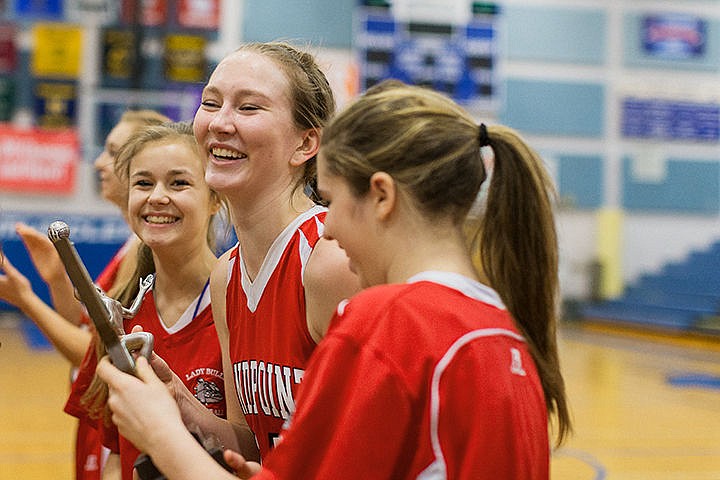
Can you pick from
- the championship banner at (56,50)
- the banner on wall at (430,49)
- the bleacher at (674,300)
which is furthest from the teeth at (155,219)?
the banner on wall at (430,49)

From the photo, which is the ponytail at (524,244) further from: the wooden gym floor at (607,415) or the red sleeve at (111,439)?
the wooden gym floor at (607,415)

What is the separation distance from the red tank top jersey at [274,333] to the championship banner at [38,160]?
369 inches

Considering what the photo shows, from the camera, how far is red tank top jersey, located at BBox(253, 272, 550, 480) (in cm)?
Result: 115

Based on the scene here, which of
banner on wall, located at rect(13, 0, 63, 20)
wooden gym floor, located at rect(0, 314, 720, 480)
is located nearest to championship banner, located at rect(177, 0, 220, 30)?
banner on wall, located at rect(13, 0, 63, 20)

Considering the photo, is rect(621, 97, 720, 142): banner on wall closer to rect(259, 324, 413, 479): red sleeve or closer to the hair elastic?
the hair elastic

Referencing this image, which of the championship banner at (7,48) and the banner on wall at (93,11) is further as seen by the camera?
the banner on wall at (93,11)

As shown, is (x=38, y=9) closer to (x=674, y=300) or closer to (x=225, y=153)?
(x=674, y=300)

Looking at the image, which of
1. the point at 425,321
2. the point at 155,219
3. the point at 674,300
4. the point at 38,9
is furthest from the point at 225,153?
the point at 674,300

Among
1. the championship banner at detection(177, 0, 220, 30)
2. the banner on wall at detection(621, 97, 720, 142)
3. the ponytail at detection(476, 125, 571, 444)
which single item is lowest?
the banner on wall at detection(621, 97, 720, 142)

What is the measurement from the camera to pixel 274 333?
5.68ft

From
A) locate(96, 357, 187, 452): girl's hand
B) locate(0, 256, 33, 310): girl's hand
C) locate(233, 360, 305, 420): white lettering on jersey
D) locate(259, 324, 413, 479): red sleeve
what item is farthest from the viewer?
locate(0, 256, 33, 310): girl's hand

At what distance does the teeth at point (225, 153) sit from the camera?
1.71 metres

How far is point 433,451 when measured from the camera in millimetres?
1157

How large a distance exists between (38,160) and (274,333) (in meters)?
9.57
